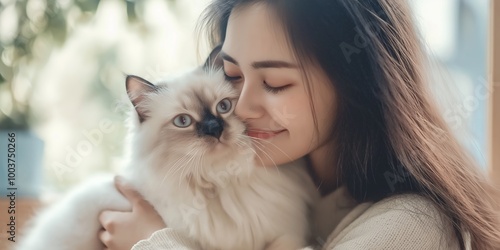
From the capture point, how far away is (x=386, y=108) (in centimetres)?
124

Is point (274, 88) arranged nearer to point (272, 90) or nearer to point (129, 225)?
point (272, 90)

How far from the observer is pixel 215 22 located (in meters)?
1.44

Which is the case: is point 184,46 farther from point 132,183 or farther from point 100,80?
point 132,183

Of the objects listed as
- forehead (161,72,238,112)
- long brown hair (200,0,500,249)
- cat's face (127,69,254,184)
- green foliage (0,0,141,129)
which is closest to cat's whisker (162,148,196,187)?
cat's face (127,69,254,184)

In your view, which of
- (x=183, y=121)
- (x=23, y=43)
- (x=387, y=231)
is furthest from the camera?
(x=23, y=43)

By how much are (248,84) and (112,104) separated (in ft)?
1.94

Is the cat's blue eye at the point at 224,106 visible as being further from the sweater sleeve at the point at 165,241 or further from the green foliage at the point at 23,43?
the green foliage at the point at 23,43

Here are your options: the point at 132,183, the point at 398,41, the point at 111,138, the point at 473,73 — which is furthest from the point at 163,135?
the point at 473,73

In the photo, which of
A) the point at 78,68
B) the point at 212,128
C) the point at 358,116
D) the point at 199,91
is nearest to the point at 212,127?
the point at 212,128

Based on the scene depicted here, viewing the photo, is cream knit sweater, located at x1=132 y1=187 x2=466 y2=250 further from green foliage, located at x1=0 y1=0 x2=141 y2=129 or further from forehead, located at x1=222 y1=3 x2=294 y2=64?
green foliage, located at x1=0 y1=0 x2=141 y2=129

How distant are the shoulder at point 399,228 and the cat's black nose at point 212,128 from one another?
1.16 feet

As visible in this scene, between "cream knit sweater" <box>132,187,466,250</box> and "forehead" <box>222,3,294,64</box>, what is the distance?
39cm

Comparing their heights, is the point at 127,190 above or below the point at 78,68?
below

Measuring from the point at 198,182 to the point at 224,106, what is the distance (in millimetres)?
185
